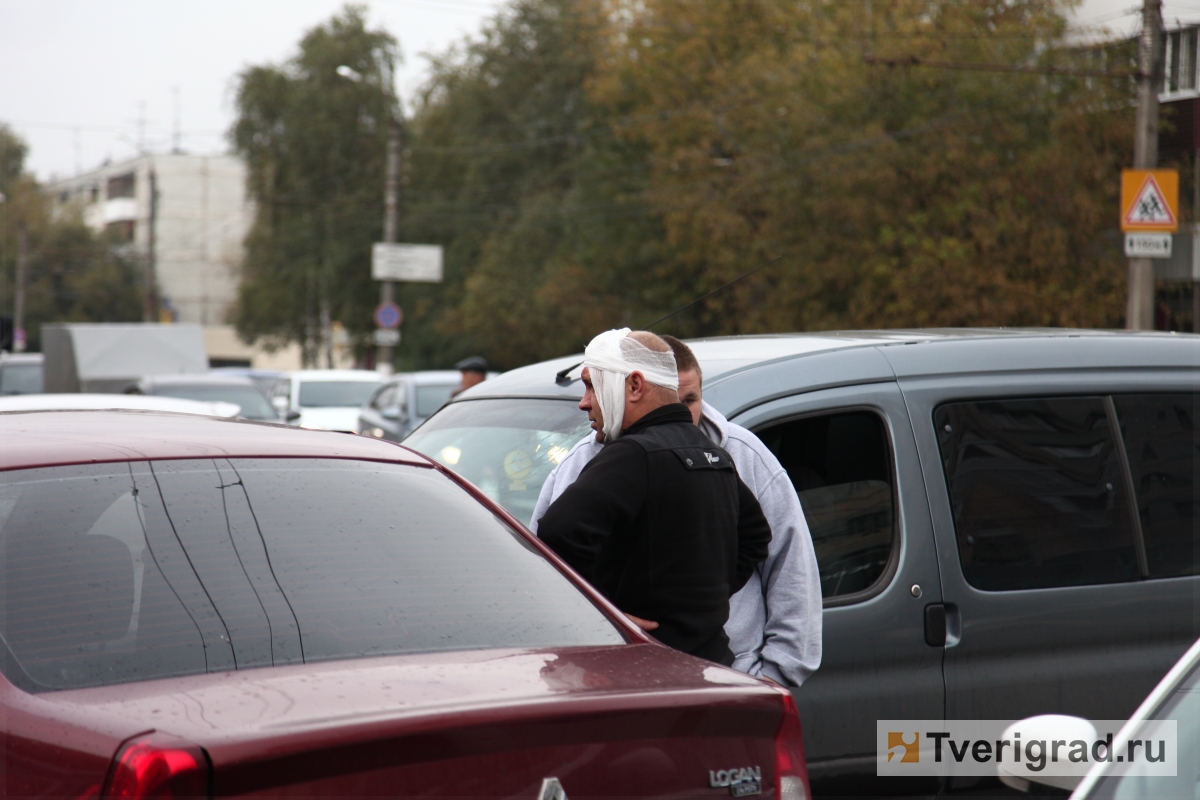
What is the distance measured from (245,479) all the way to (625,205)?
35769 mm

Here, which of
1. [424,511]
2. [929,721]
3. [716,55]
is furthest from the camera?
[716,55]

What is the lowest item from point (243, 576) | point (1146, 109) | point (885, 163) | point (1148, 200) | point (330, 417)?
point (330, 417)

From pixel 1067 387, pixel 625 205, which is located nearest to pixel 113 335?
pixel 625 205

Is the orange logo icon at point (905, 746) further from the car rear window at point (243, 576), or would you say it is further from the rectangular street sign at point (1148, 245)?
the rectangular street sign at point (1148, 245)

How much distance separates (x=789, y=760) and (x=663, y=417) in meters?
1.07

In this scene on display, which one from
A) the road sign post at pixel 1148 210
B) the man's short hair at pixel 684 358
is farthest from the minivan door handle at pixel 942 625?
the road sign post at pixel 1148 210

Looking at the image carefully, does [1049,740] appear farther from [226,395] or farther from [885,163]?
[885,163]

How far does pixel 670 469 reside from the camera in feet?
10.3

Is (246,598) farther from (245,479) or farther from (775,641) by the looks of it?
(775,641)

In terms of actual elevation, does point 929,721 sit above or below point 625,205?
below

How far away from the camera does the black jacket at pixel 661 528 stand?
10.2 ft

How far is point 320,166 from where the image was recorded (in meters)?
48.6

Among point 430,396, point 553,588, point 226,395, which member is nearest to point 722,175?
point 430,396

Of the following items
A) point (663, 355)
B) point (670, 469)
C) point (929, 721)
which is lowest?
point (929, 721)
